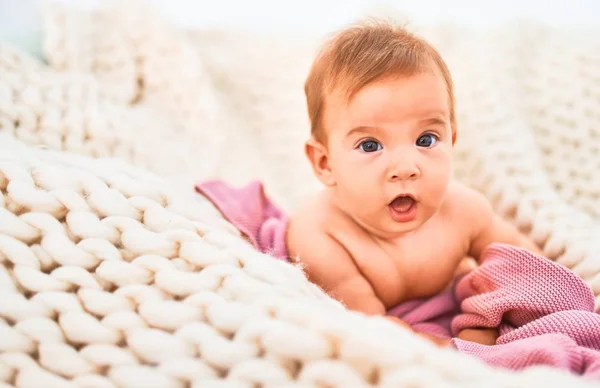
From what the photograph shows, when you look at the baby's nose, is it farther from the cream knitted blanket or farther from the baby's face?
the cream knitted blanket

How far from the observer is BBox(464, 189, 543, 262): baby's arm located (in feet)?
3.15

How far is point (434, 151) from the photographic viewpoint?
0.84 m

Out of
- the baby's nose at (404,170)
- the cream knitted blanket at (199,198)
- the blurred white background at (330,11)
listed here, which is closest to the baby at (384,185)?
the baby's nose at (404,170)

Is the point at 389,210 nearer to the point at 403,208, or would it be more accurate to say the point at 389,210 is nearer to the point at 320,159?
the point at 403,208

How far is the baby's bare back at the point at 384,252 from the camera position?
91 centimetres

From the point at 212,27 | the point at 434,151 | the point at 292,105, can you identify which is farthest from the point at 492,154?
the point at 212,27

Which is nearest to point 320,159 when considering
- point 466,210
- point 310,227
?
point 310,227

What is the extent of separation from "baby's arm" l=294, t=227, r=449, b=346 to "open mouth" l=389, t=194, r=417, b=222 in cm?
11

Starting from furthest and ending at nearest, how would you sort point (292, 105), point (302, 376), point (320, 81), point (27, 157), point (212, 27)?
point (212, 27) < point (292, 105) < point (320, 81) < point (27, 157) < point (302, 376)

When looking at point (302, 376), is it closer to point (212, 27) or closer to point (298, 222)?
point (298, 222)

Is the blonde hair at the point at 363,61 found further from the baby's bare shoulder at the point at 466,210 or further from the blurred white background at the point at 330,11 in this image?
the blurred white background at the point at 330,11

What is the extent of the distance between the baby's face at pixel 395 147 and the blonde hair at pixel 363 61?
15 millimetres

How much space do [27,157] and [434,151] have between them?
1.81 ft

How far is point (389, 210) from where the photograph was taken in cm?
85
